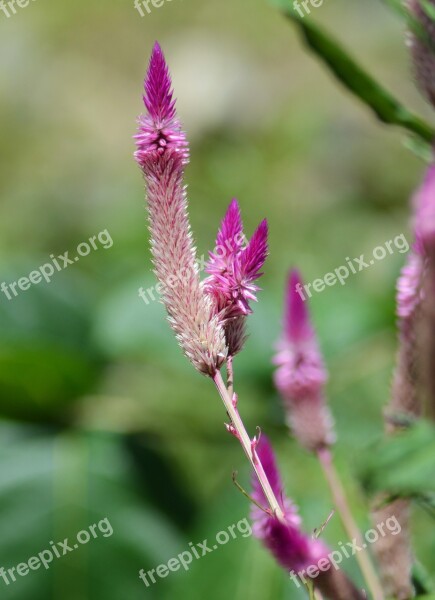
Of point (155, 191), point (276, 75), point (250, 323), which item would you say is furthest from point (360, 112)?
point (155, 191)

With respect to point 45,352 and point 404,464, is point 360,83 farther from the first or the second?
point 45,352

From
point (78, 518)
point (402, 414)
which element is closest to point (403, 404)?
point (402, 414)

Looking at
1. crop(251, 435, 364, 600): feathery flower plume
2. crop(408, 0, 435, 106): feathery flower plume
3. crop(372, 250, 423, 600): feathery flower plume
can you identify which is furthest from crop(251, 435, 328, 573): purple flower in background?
crop(408, 0, 435, 106): feathery flower plume

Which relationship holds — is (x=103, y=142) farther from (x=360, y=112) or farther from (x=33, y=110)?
(x=360, y=112)

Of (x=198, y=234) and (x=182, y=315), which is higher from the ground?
(x=198, y=234)

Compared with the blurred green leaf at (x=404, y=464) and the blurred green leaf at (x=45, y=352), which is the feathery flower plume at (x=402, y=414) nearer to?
the blurred green leaf at (x=404, y=464)

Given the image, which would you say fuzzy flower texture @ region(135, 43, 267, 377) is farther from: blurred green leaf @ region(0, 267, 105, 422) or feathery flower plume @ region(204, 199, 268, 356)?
blurred green leaf @ region(0, 267, 105, 422)
